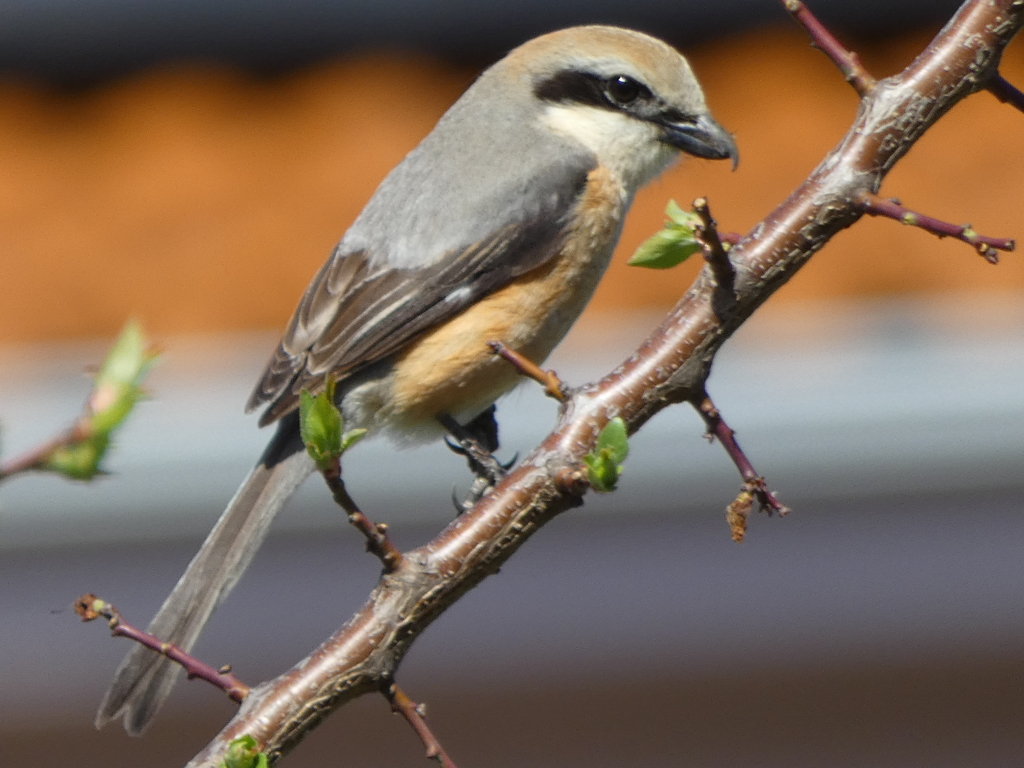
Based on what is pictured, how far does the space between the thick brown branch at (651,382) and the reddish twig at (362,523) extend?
0.03 meters

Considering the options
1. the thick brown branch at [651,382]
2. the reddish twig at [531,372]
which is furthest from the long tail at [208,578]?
the reddish twig at [531,372]

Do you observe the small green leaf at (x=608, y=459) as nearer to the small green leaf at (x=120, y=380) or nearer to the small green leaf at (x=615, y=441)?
the small green leaf at (x=615, y=441)

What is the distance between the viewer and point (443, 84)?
16.4 feet

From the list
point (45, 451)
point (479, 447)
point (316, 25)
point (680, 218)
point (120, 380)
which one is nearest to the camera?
point (45, 451)

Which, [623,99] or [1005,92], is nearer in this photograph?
[1005,92]

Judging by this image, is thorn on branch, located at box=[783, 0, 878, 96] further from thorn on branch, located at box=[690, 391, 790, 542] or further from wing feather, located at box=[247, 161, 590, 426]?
wing feather, located at box=[247, 161, 590, 426]

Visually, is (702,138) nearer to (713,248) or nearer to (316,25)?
(713,248)

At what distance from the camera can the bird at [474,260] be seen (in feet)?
8.82

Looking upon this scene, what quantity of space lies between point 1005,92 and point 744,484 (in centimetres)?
48

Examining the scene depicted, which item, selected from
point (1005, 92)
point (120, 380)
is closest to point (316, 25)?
point (1005, 92)

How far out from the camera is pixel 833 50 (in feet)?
4.68

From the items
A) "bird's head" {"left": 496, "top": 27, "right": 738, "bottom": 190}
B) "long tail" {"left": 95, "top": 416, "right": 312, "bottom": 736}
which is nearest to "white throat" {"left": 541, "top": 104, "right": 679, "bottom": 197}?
"bird's head" {"left": 496, "top": 27, "right": 738, "bottom": 190}

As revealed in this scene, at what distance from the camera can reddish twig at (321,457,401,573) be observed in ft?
3.79

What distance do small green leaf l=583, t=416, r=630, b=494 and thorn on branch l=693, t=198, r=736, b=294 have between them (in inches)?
8.3
